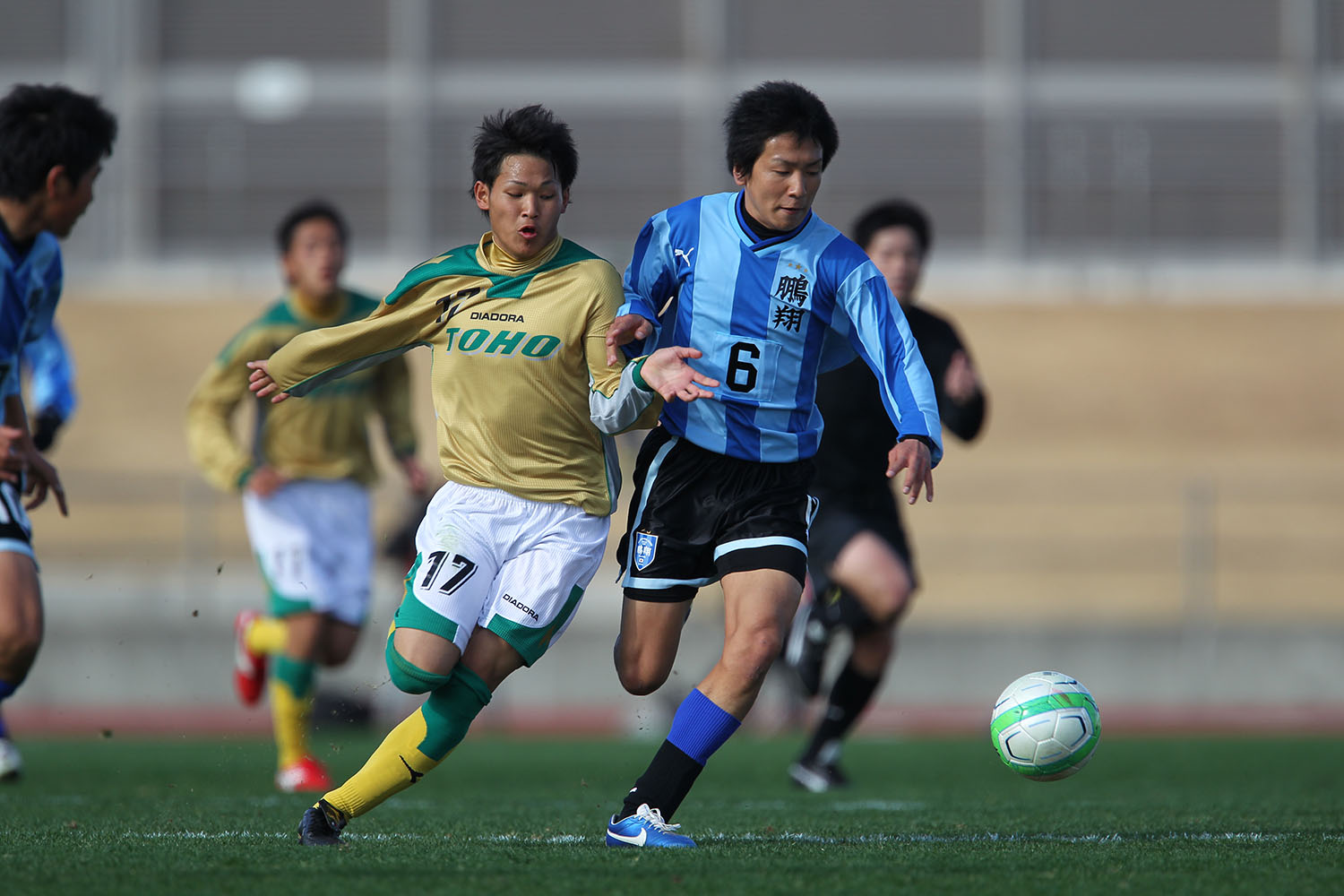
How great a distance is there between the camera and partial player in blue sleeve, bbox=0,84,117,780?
5262 millimetres

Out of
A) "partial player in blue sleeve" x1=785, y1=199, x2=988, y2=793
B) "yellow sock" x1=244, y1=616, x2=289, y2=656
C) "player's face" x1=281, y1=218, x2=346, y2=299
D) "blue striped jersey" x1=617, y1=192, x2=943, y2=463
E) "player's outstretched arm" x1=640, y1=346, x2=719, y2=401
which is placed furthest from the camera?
"yellow sock" x1=244, y1=616, x2=289, y2=656

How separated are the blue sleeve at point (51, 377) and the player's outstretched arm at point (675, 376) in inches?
131

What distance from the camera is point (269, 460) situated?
7625 mm

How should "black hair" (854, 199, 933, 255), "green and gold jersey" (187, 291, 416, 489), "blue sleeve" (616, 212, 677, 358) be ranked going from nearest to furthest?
"blue sleeve" (616, 212, 677, 358), "black hair" (854, 199, 933, 255), "green and gold jersey" (187, 291, 416, 489)

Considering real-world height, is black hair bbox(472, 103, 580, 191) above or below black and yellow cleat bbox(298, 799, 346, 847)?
above

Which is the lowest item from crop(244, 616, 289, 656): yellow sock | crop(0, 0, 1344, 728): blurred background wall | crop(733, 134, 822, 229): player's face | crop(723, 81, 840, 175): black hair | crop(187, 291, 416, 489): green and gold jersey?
crop(244, 616, 289, 656): yellow sock

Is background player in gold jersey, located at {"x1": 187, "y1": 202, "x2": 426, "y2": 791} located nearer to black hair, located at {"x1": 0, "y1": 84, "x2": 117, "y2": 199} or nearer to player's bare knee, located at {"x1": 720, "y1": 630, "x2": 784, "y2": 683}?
black hair, located at {"x1": 0, "y1": 84, "x2": 117, "y2": 199}

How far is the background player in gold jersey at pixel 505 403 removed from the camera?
4539mm

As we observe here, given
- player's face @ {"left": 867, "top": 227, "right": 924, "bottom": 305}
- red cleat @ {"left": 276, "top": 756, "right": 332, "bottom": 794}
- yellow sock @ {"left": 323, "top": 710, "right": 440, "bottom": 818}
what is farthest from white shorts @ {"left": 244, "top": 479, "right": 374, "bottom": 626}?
yellow sock @ {"left": 323, "top": 710, "right": 440, "bottom": 818}

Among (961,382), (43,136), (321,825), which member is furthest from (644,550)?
(43,136)

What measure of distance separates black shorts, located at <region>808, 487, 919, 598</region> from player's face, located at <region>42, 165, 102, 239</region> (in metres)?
3.33

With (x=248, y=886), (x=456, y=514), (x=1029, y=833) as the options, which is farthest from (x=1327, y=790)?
(x=248, y=886)

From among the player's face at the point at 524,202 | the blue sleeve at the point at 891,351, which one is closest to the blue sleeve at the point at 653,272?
the player's face at the point at 524,202

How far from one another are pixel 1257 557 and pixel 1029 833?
437 inches
